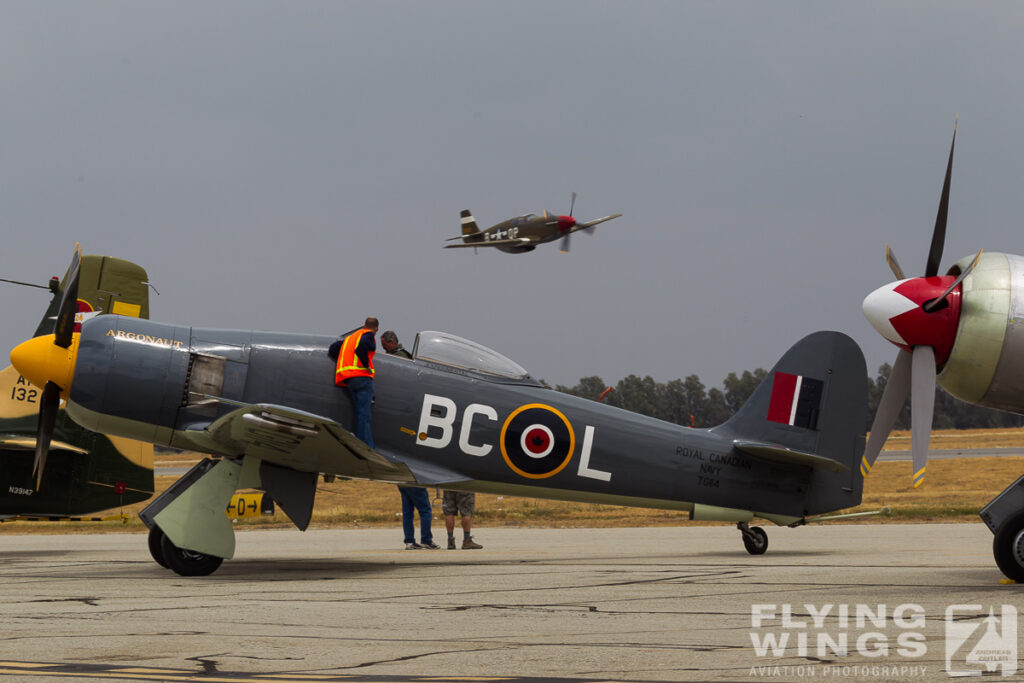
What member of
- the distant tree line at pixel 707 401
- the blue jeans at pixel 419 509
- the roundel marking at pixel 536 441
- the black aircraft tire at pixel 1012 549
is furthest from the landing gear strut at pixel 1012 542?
the distant tree line at pixel 707 401

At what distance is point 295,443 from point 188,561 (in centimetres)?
171

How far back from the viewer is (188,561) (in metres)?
→ 10.4

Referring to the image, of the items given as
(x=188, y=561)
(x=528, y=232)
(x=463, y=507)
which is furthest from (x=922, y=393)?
(x=528, y=232)

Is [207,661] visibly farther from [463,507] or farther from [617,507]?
[617,507]

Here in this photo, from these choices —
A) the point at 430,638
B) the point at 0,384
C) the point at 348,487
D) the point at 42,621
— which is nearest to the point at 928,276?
the point at 430,638

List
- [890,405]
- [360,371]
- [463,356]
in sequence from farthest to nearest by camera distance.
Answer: [463,356] → [360,371] → [890,405]

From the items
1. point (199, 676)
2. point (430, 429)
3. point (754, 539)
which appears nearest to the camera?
point (199, 676)

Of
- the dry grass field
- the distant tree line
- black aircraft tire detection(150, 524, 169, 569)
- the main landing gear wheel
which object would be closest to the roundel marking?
the main landing gear wheel

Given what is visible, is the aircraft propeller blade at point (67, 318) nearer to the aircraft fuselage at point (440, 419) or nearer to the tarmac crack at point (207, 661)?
the aircraft fuselage at point (440, 419)

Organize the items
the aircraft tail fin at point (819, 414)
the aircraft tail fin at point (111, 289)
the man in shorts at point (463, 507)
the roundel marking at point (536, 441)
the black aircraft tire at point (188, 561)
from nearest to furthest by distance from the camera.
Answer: the black aircraft tire at point (188, 561) → the roundel marking at point (536, 441) → the aircraft tail fin at point (819, 414) → the aircraft tail fin at point (111, 289) → the man in shorts at point (463, 507)

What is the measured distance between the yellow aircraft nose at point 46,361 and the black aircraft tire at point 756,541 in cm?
807

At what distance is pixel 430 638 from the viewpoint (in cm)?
605

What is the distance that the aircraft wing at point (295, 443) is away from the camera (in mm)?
9672

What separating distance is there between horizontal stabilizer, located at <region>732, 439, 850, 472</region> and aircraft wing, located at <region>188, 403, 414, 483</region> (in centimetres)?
411
